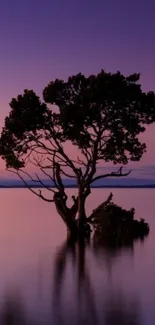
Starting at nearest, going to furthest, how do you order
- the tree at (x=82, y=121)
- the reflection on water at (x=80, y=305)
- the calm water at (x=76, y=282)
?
the reflection on water at (x=80, y=305), the calm water at (x=76, y=282), the tree at (x=82, y=121)

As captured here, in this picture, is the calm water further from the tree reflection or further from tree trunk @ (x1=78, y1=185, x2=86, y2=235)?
tree trunk @ (x1=78, y1=185, x2=86, y2=235)

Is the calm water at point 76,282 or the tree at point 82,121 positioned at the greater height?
the tree at point 82,121

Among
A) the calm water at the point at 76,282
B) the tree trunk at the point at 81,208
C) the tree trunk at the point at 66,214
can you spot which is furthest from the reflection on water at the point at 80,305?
the tree trunk at the point at 66,214

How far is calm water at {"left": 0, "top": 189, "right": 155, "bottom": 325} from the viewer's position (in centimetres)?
1506

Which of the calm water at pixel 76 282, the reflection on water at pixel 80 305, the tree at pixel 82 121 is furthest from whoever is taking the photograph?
the tree at pixel 82 121

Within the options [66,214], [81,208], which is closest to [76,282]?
[81,208]

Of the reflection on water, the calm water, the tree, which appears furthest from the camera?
the tree

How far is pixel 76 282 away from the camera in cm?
2059

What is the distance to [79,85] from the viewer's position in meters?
35.6

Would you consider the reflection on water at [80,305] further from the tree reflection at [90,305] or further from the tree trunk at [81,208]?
the tree trunk at [81,208]

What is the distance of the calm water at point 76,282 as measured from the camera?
15062 millimetres

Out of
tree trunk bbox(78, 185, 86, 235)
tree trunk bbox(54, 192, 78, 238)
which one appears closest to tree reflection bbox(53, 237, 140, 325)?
tree trunk bbox(78, 185, 86, 235)

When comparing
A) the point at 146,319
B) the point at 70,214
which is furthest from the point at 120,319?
the point at 70,214

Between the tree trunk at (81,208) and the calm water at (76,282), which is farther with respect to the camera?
the tree trunk at (81,208)
